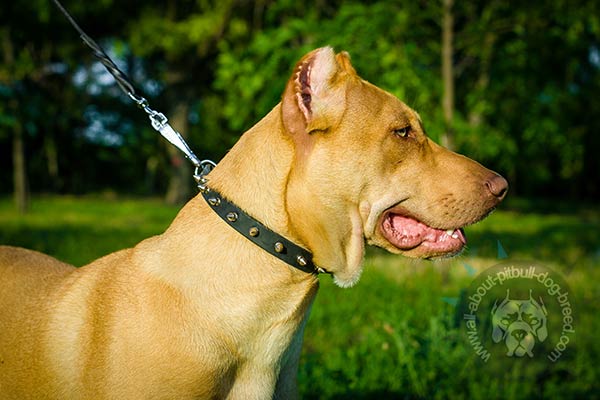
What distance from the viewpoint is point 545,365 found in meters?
5.12

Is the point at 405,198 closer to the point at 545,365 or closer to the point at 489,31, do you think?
the point at 545,365

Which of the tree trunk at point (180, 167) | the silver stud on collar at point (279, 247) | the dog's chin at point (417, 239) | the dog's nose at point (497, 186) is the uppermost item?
the tree trunk at point (180, 167)

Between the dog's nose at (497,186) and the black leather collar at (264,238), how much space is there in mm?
859

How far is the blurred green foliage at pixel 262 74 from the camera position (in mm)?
9062

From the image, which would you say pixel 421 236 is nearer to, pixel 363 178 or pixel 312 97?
pixel 363 178

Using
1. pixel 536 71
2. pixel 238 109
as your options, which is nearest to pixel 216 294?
pixel 238 109

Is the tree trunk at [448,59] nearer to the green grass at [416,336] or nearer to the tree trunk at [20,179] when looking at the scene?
the green grass at [416,336]

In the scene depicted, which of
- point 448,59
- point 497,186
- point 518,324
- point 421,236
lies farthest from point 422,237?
point 448,59

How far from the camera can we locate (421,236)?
10.2 feet

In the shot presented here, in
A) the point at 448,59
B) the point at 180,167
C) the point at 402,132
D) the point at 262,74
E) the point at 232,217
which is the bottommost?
the point at 232,217

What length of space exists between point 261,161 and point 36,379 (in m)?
1.32

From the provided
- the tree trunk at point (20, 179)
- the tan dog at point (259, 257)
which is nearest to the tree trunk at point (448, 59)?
the tan dog at point (259, 257)

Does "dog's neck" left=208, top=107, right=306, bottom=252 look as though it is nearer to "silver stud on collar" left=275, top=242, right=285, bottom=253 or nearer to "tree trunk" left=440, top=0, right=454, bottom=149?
"silver stud on collar" left=275, top=242, right=285, bottom=253

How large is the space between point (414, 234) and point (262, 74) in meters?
6.90
